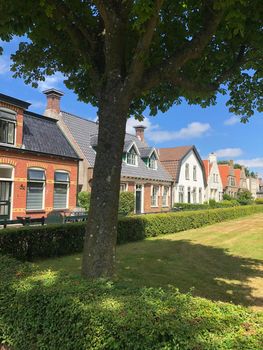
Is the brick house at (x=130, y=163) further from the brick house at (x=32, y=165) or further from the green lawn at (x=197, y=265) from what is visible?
the green lawn at (x=197, y=265)

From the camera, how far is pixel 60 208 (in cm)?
2283

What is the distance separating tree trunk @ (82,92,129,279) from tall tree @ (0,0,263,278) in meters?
0.02

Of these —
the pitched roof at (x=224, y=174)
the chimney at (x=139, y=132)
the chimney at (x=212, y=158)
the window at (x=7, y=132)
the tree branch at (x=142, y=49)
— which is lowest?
the tree branch at (x=142, y=49)

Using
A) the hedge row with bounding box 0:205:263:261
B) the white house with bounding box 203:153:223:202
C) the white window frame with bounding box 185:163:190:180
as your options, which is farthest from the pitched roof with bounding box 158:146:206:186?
the hedge row with bounding box 0:205:263:261

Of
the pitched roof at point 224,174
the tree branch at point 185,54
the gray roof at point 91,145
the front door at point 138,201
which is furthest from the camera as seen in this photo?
the pitched roof at point 224,174

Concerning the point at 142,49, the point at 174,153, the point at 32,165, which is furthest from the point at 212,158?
the point at 142,49

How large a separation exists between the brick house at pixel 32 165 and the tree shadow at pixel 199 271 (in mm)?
9498

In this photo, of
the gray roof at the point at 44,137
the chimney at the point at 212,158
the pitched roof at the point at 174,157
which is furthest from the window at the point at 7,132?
the chimney at the point at 212,158

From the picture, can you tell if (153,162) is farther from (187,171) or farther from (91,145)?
(91,145)

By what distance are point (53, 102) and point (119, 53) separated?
22.0m

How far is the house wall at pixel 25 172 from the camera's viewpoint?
64.1 ft

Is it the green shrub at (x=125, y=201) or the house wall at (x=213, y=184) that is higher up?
the house wall at (x=213, y=184)

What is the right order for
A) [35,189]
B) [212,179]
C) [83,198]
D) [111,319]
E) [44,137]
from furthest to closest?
[212,179] < [83,198] < [44,137] < [35,189] < [111,319]

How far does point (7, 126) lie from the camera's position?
1953 centimetres
